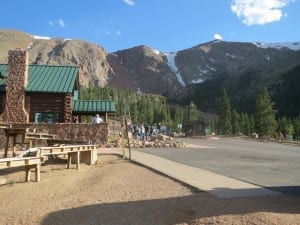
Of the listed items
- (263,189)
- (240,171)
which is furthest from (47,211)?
(240,171)

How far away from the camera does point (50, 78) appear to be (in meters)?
35.0

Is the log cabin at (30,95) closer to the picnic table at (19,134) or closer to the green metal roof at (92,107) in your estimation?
the green metal roof at (92,107)

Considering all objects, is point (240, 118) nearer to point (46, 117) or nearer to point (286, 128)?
point (286, 128)

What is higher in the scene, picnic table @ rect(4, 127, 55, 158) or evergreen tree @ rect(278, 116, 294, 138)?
evergreen tree @ rect(278, 116, 294, 138)

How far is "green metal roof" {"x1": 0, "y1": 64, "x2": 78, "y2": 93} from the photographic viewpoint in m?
33.2

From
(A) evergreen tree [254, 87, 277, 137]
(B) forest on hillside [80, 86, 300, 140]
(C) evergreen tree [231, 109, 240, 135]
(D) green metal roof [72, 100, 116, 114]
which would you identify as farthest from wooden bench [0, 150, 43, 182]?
(C) evergreen tree [231, 109, 240, 135]

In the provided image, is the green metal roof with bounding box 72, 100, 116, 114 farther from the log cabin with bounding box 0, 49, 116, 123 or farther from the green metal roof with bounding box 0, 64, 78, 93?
the green metal roof with bounding box 0, 64, 78, 93

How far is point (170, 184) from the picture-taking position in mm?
13258

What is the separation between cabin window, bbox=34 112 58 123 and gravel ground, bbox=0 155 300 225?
60.8 ft

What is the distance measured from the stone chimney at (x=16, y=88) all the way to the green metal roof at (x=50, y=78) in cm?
69

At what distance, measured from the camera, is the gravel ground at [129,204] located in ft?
29.7

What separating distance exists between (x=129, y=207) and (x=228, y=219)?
245 cm

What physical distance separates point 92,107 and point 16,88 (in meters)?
6.25

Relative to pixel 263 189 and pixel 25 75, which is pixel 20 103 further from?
pixel 263 189
